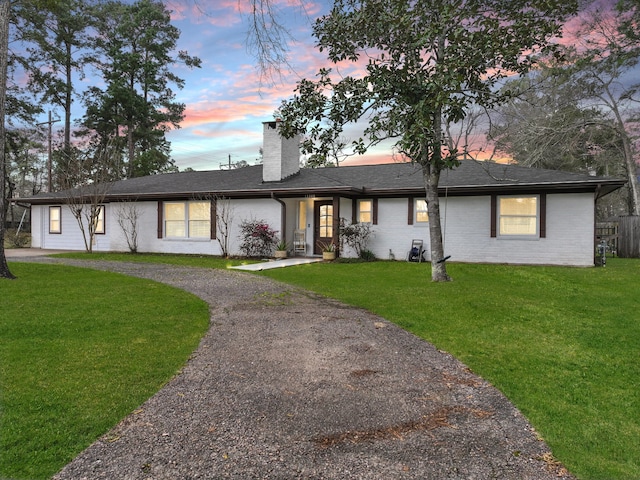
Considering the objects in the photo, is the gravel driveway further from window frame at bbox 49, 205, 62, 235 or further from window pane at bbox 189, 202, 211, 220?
window frame at bbox 49, 205, 62, 235

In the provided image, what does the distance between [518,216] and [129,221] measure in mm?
14410

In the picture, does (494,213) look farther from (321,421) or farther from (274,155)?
(321,421)

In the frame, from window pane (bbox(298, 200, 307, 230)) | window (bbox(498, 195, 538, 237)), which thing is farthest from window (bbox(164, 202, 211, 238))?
window (bbox(498, 195, 538, 237))

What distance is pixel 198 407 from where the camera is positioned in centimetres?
312

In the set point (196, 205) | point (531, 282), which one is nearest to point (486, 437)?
point (531, 282)

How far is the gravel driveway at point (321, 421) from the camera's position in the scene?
2.37 m

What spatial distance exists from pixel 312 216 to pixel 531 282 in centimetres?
790

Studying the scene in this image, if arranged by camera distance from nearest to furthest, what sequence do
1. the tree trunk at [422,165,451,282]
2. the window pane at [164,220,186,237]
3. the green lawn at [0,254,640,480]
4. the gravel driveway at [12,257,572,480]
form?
the gravel driveway at [12,257,572,480]
the green lawn at [0,254,640,480]
the tree trunk at [422,165,451,282]
the window pane at [164,220,186,237]

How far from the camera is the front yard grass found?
9.29ft

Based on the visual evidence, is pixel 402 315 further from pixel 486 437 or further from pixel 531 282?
pixel 531 282

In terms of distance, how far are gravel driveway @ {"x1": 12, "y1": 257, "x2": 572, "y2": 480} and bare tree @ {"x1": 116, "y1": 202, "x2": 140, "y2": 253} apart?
44.6ft

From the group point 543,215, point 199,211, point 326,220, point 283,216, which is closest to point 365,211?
point 326,220

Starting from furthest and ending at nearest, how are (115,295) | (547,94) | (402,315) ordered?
(547,94) < (115,295) < (402,315)

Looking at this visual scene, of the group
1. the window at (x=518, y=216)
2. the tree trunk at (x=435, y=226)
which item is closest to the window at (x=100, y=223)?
the tree trunk at (x=435, y=226)
